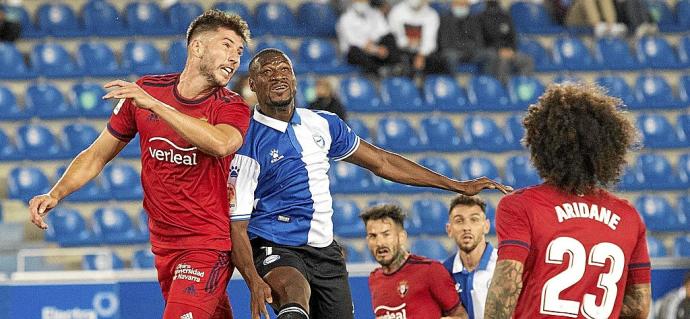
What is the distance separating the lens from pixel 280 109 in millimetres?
6008

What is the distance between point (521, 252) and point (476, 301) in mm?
3309

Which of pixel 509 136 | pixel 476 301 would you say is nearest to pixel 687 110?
pixel 509 136

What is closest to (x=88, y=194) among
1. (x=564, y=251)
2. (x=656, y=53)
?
(x=656, y=53)

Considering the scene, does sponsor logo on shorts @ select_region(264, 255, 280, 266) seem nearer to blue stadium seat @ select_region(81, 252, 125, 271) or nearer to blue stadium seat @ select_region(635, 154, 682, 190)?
blue stadium seat @ select_region(81, 252, 125, 271)

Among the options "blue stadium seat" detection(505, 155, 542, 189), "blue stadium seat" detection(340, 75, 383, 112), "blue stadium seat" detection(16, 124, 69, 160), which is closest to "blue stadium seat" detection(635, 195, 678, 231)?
"blue stadium seat" detection(505, 155, 542, 189)

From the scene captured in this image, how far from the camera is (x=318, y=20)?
15680 millimetres

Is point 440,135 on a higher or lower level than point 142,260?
higher

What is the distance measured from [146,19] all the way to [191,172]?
33.0 feet

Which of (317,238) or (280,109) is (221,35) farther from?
(317,238)

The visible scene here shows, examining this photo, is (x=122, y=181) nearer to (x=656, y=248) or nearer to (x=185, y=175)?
(x=656, y=248)

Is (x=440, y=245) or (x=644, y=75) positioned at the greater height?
(x=644, y=75)

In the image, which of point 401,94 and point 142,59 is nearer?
point 142,59

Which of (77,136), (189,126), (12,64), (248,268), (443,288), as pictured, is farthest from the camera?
(12,64)

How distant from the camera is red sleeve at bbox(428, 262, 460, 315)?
7.39 metres
